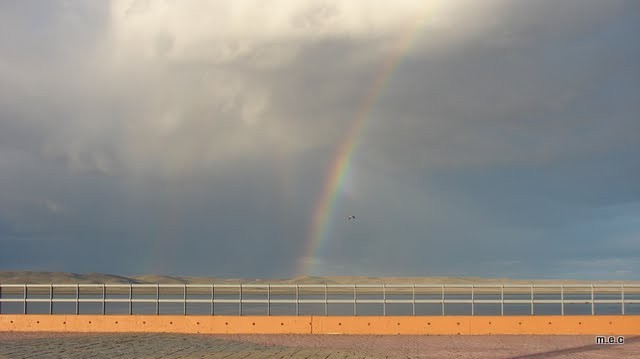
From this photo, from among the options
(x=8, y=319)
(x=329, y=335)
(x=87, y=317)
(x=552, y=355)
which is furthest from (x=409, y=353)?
(x=8, y=319)

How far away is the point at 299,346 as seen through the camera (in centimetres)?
2623

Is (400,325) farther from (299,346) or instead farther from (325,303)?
(299,346)

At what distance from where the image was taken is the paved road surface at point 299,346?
22359 mm

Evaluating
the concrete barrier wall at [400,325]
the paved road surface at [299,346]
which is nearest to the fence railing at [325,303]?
the concrete barrier wall at [400,325]

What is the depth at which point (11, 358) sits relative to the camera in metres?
20.6

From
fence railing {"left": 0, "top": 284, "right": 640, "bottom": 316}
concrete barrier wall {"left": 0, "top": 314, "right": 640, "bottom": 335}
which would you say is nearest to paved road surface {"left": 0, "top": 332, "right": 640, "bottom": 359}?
concrete barrier wall {"left": 0, "top": 314, "right": 640, "bottom": 335}

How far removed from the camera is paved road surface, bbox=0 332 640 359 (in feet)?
73.4

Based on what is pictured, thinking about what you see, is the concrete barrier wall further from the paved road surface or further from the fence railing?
the paved road surface

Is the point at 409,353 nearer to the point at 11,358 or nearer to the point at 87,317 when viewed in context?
the point at 11,358

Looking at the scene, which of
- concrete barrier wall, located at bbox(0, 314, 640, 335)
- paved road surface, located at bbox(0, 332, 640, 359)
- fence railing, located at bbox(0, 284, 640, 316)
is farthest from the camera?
concrete barrier wall, located at bbox(0, 314, 640, 335)

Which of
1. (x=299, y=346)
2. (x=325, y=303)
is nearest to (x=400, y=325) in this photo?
(x=325, y=303)

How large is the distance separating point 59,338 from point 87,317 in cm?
410

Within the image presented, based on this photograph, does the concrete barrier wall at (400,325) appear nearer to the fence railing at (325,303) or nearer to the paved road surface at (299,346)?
the fence railing at (325,303)

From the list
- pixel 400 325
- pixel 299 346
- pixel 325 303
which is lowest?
pixel 299 346
